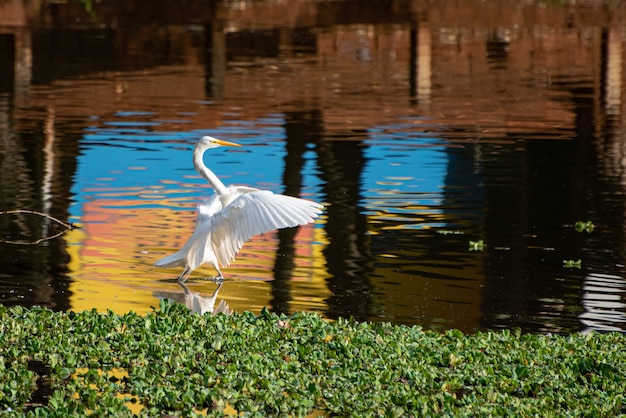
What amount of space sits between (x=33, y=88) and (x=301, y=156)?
23.3ft

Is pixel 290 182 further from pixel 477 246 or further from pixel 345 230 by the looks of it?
pixel 477 246

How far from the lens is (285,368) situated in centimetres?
810

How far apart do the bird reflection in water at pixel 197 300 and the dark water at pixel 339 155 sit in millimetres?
32

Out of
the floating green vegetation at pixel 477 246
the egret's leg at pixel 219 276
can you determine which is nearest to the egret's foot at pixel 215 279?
the egret's leg at pixel 219 276

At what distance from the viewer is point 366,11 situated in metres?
32.5

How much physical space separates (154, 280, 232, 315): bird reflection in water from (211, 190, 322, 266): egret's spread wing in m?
0.35

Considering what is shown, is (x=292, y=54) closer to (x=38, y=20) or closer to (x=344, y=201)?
(x=38, y=20)

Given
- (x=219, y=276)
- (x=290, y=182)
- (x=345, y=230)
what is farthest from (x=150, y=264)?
(x=290, y=182)

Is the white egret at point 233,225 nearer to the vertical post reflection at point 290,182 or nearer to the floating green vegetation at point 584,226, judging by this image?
the vertical post reflection at point 290,182

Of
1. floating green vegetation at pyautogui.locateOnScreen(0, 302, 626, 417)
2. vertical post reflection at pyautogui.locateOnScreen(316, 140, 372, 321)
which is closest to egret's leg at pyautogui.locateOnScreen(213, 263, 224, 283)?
vertical post reflection at pyautogui.locateOnScreen(316, 140, 372, 321)

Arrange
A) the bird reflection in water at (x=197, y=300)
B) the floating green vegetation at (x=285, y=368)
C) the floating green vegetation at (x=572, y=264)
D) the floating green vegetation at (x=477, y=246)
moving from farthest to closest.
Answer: the floating green vegetation at (x=477, y=246) < the floating green vegetation at (x=572, y=264) < the bird reflection in water at (x=197, y=300) < the floating green vegetation at (x=285, y=368)

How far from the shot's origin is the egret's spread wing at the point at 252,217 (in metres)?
10.7

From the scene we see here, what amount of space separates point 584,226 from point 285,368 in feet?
19.6

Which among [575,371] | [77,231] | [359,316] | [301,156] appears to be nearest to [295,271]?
[359,316]
